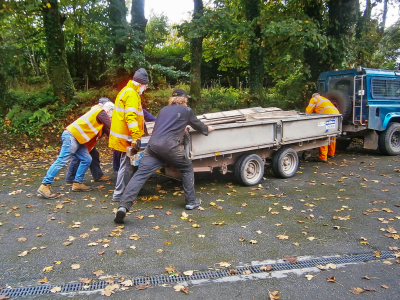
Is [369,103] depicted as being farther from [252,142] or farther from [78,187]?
[78,187]

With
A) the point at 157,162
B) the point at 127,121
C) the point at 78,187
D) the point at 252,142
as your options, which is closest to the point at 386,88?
the point at 252,142

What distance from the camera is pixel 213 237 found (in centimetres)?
454

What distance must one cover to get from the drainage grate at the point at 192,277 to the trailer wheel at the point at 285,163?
3447mm

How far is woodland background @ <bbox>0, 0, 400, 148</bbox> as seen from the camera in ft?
39.0

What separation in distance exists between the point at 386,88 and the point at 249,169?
225 inches

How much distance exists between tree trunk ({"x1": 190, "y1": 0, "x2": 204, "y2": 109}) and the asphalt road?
656cm

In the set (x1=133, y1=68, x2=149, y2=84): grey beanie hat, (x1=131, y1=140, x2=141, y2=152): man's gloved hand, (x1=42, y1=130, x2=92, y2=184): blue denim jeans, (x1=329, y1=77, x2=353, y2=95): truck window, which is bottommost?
(x1=42, y1=130, x2=92, y2=184): blue denim jeans

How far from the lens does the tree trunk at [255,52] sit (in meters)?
12.8

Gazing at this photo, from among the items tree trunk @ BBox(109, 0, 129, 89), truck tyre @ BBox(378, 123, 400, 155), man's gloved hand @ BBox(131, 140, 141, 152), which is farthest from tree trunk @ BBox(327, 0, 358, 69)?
man's gloved hand @ BBox(131, 140, 141, 152)

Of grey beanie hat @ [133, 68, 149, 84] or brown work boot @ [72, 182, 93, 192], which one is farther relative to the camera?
brown work boot @ [72, 182, 93, 192]

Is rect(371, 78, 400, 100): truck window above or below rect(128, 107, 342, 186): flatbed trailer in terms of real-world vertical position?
above

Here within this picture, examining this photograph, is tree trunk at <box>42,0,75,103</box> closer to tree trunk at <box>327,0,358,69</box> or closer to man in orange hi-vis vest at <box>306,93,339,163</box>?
man in orange hi-vis vest at <box>306,93,339,163</box>

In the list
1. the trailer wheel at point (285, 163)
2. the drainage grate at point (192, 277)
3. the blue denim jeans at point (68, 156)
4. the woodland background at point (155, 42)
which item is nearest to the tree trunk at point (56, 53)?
the woodland background at point (155, 42)

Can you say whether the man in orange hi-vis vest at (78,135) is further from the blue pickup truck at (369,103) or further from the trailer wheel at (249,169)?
the blue pickup truck at (369,103)
